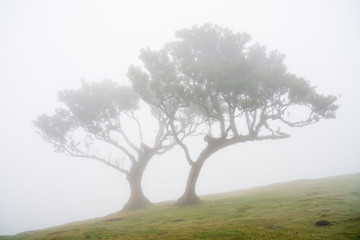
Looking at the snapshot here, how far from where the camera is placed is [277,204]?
75.0 feet

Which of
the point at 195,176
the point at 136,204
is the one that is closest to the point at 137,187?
the point at 136,204

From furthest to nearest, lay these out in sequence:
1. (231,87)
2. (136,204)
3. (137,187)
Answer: (137,187)
(136,204)
(231,87)

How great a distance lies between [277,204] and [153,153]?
2258 centimetres

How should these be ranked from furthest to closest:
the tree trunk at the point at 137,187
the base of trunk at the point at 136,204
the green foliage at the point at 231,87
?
1. the tree trunk at the point at 137,187
2. the base of trunk at the point at 136,204
3. the green foliage at the point at 231,87

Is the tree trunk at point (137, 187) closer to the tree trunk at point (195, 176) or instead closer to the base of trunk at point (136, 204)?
the base of trunk at point (136, 204)

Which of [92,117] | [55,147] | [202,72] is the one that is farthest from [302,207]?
[55,147]

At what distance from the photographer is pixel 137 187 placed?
39906mm

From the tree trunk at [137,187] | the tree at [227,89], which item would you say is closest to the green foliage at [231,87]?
the tree at [227,89]

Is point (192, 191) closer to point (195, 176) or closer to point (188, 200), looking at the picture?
point (188, 200)

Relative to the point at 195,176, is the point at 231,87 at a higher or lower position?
higher

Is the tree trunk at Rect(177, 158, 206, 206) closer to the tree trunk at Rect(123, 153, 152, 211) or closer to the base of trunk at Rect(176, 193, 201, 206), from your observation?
the base of trunk at Rect(176, 193, 201, 206)

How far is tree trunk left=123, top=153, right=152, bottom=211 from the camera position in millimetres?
38438

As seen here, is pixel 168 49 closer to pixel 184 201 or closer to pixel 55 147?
pixel 184 201

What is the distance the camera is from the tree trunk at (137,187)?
126 feet
